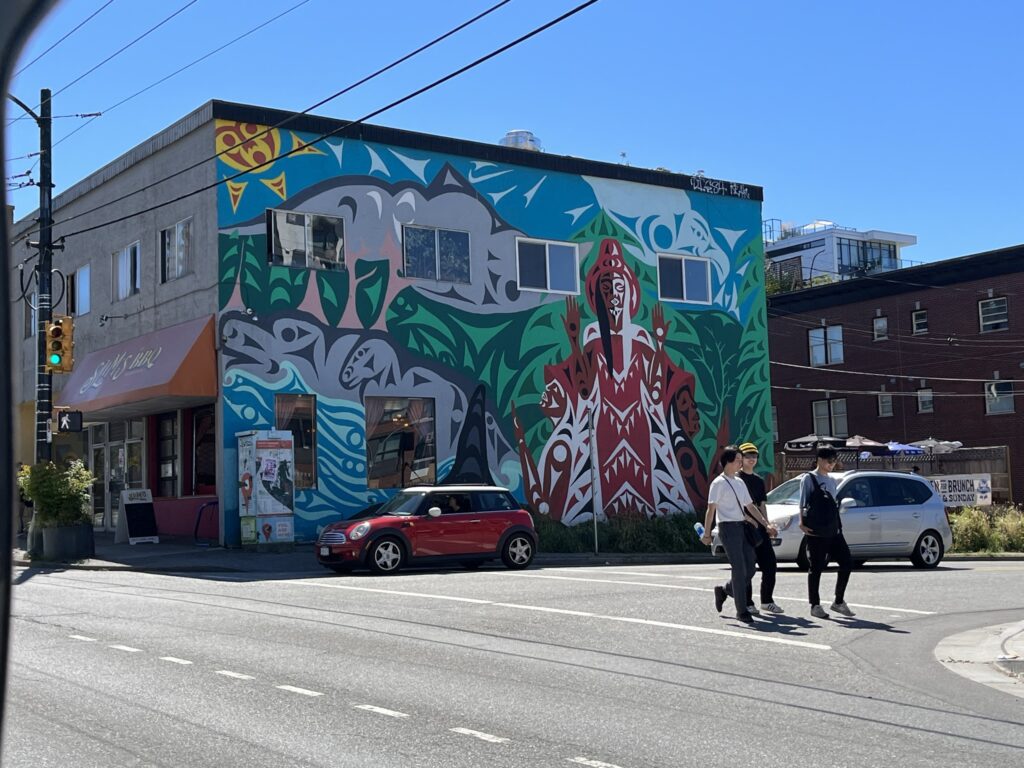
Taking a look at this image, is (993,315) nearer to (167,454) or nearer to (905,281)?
(905,281)

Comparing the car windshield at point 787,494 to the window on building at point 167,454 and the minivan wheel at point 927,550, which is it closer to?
the minivan wheel at point 927,550

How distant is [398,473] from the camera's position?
28359 millimetres

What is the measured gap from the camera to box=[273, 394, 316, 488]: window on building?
26797mm

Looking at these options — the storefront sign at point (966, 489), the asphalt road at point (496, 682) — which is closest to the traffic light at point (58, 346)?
the asphalt road at point (496, 682)

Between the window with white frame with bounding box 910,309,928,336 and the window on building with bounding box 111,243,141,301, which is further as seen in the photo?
the window with white frame with bounding box 910,309,928,336

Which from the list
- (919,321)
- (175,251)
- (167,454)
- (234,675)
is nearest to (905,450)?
(919,321)

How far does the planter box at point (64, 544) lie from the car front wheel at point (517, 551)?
8.70m

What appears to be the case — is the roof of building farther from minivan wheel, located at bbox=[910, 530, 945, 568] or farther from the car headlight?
the car headlight

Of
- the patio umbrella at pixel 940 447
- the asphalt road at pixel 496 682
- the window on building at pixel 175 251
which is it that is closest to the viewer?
the asphalt road at pixel 496 682

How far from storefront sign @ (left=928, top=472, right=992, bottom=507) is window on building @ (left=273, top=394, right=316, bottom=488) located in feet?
49.8

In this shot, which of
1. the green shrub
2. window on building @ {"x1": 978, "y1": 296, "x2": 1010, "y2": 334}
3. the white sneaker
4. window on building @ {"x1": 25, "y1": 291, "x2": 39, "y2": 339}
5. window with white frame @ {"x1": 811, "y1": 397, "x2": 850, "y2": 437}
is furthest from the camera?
window with white frame @ {"x1": 811, "y1": 397, "x2": 850, "y2": 437}

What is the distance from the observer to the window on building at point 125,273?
30.2 meters

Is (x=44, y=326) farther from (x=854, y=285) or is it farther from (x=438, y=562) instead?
(x=854, y=285)

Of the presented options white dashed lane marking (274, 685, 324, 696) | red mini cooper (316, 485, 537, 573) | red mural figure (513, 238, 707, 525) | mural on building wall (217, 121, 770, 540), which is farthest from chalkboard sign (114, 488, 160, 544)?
white dashed lane marking (274, 685, 324, 696)
